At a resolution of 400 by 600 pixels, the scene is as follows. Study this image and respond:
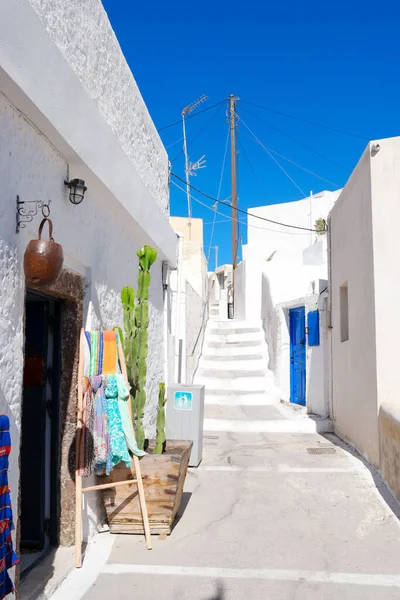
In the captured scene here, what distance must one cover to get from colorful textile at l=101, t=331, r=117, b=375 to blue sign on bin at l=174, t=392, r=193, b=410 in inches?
118

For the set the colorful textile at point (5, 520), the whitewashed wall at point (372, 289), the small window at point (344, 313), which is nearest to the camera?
the colorful textile at point (5, 520)

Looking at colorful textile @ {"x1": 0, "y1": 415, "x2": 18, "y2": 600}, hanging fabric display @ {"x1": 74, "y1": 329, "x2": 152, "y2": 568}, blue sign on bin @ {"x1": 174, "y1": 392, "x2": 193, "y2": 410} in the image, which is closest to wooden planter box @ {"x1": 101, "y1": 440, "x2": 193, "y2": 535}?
hanging fabric display @ {"x1": 74, "y1": 329, "x2": 152, "y2": 568}

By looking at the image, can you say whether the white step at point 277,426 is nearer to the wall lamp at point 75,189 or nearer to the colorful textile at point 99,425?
the colorful textile at point 99,425

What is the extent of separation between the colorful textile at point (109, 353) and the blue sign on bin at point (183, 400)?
118 inches

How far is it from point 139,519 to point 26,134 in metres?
3.40

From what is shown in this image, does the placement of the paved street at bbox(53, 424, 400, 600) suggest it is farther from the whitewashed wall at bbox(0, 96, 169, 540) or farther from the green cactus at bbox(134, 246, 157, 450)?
the whitewashed wall at bbox(0, 96, 169, 540)

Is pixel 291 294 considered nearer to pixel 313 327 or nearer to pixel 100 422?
pixel 313 327

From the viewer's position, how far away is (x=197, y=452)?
7.45m

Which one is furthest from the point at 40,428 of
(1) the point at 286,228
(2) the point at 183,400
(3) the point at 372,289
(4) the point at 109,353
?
(1) the point at 286,228

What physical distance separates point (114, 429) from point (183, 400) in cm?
320

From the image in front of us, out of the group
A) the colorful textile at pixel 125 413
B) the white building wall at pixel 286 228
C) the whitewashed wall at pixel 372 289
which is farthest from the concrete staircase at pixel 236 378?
the white building wall at pixel 286 228

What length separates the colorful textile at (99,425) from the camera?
4293 mm

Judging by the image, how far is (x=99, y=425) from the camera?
4320mm

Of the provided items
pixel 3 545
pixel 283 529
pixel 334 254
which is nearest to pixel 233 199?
pixel 334 254
